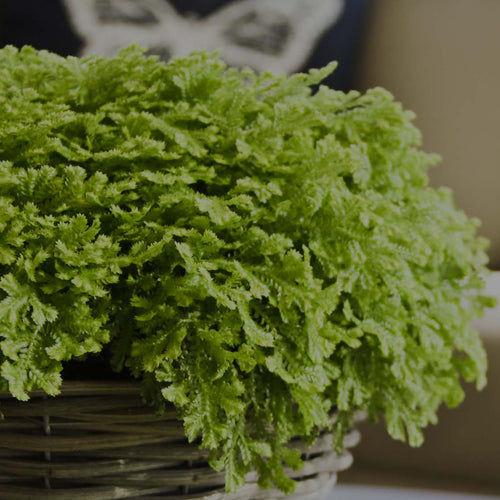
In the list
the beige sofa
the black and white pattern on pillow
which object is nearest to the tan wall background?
the beige sofa

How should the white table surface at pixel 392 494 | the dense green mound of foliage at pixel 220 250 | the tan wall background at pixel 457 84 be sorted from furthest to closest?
1. the tan wall background at pixel 457 84
2. the white table surface at pixel 392 494
3. the dense green mound of foliage at pixel 220 250

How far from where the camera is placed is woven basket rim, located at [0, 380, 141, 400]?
510 millimetres

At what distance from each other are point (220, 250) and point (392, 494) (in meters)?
0.52

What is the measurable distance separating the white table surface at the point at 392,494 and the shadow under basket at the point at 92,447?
1.29 feet

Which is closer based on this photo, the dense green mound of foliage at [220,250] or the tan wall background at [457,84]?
the dense green mound of foliage at [220,250]

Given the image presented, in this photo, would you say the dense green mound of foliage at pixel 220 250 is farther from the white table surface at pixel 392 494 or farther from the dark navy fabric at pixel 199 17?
the dark navy fabric at pixel 199 17

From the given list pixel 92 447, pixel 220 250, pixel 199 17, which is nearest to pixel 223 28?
pixel 199 17

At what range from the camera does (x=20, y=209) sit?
0.52 m

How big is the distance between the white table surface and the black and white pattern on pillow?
0.64 metres

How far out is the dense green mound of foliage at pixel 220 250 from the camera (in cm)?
49

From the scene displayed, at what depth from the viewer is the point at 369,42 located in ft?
3.59

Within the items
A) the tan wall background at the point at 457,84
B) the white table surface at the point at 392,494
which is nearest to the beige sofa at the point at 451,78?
the tan wall background at the point at 457,84

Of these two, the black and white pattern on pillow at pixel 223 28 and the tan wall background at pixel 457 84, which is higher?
the black and white pattern on pillow at pixel 223 28

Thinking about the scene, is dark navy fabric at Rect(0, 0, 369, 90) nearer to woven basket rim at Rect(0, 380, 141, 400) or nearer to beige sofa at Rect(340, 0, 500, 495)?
beige sofa at Rect(340, 0, 500, 495)
